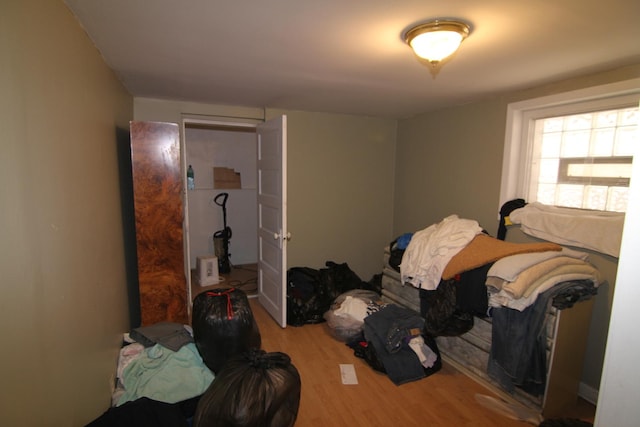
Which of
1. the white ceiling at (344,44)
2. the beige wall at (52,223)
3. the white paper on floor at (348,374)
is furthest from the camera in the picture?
the white paper on floor at (348,374)

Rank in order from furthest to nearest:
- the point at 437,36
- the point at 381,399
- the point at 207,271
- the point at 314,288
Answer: the point at 207,271 → the point at 314,288 → the point at 381,399 → the point at 437,36

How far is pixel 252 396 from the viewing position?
1615 millimetres

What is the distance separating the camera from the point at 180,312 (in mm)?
2615

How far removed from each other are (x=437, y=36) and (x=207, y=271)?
393 cm

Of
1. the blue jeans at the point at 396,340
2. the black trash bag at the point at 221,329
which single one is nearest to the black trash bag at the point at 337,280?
the blue jeans at the point at 396,340

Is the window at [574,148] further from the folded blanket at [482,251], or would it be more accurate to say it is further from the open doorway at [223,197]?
the open doorway at [223,197]

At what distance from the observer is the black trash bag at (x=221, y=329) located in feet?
7.02

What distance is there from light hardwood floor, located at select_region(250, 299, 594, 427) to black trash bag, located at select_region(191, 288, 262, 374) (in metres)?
0.57

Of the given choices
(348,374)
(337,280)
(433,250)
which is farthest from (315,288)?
(433,250)

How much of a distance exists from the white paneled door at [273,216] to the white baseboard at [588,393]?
235 cm

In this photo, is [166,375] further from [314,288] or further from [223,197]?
[223,197]

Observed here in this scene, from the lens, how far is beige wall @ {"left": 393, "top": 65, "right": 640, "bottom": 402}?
2.20 metres

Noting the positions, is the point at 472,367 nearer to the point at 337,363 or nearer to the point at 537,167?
the point at 337,363

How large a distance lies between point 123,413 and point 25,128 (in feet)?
4.49
